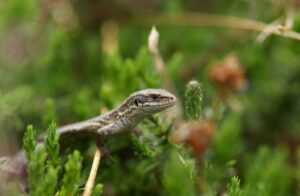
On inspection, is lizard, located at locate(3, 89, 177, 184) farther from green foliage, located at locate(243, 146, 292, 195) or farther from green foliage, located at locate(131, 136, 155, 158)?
A: green foliage, located at locate(243, 146, 292, 195)

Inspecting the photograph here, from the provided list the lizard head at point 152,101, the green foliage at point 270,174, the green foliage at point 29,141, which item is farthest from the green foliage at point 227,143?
the green foliage at point 29,141

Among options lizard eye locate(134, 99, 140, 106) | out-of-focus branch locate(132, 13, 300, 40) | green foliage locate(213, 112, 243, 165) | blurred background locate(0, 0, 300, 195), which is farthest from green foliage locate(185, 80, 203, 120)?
out-of-focus branch locate(132, 13, 300, 40)

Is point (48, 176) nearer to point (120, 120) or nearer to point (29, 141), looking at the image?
point (29, 141)

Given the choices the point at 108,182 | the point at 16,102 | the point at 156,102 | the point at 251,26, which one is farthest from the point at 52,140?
the point at 251,26

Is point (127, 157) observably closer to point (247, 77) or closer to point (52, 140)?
point (52, 140)

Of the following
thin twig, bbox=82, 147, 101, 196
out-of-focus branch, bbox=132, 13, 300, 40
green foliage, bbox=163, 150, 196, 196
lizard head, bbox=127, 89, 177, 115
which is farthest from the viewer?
out-of-focus branch, bbox=132, 13, 300, 40

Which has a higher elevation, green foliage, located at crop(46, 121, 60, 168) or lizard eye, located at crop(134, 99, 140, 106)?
lizard eye, located at crop(134, 99, 140, 106)
